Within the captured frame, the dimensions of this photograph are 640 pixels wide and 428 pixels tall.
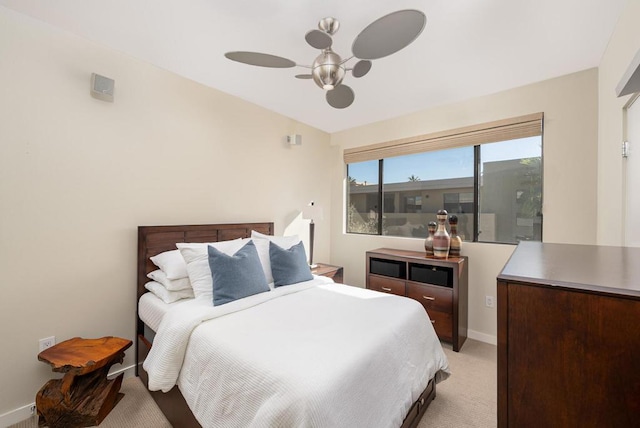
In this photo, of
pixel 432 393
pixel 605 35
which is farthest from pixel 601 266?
pixel 605 35

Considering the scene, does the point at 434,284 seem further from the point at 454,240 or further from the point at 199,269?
the point at 199,269

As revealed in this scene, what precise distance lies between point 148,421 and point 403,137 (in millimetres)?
3703

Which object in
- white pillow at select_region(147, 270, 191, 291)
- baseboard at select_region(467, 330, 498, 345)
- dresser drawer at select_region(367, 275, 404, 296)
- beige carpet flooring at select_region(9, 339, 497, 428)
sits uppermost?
white pillow at select_region(147, 270, 191, 291)

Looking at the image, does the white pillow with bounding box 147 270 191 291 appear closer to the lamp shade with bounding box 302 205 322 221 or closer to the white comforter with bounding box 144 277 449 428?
the white comforter with bounding box 144 277 449 428

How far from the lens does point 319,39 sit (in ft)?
4.92

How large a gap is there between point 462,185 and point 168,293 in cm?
320

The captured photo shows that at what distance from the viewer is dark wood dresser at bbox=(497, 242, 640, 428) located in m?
0.51

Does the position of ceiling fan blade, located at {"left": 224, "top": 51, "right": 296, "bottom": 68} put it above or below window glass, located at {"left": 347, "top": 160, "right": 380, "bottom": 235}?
above

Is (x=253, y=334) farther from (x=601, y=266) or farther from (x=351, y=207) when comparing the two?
(x=351, y=207)

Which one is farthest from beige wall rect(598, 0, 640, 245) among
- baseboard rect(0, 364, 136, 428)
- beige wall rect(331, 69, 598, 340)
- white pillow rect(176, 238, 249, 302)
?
baseboard rect(0, 364, 136, 428)

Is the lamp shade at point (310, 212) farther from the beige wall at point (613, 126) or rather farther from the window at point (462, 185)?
the beige wall at point (613, 126)

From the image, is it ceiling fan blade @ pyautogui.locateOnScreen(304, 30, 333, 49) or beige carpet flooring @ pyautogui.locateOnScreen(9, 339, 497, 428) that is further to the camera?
beige carpet flooring @ pyautogui.locateOnScreen(9, 339, 497, 428)

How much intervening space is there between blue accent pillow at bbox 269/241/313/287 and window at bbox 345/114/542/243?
178 cm

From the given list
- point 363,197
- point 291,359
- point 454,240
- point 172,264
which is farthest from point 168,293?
point 363,197
